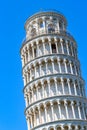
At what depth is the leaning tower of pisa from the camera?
48375 millimetres

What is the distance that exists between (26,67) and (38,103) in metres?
6.43

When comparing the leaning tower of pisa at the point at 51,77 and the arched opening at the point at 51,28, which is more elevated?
the arched opening at the point at 51,28

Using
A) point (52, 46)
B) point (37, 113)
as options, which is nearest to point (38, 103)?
point (37, 113)

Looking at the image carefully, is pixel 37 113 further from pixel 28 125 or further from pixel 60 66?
pixel 60 66

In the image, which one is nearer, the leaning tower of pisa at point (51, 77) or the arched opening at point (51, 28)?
the leaning tower of pisa at point (51, 77)

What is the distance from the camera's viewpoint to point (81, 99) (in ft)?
165

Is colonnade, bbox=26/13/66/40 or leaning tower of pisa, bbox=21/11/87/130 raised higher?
colonnade, bbox=26/13/66/40

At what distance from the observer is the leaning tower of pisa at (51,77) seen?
159 feet

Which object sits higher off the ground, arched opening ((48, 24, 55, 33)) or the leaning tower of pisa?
arched opening ((48, 24, 55, 33))

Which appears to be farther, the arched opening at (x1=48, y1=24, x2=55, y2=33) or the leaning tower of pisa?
the arched opening at (x1=48, y1=24, x2=55, y2=33)

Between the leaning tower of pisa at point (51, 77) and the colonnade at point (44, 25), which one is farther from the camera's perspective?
the colonnade at point (44, 25)

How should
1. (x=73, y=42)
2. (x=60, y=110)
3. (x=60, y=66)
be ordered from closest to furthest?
(x=60, y=110), (x=60, y=66), (x=73, y=42)

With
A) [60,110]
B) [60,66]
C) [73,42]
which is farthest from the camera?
[73,42]

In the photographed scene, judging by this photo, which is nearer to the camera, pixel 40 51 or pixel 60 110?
pixel 60 110
